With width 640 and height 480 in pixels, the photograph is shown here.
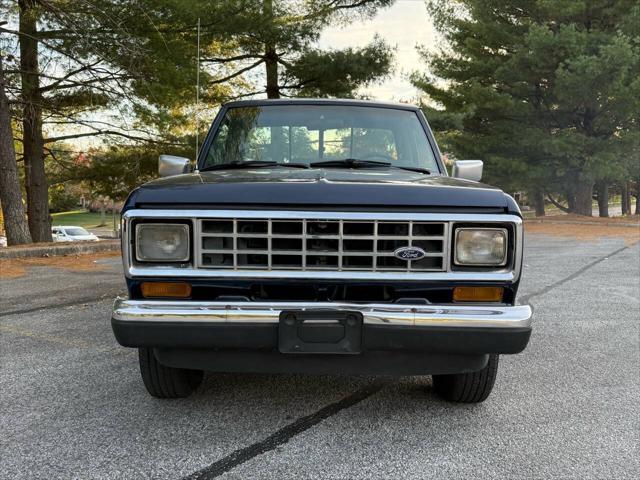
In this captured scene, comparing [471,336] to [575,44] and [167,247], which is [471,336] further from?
[575,44]

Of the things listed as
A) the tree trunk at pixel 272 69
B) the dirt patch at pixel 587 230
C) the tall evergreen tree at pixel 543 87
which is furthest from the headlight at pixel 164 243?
the tall evergreen tree at pixel 543 87

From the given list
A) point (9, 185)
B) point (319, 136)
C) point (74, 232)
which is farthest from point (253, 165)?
point (74, 232)

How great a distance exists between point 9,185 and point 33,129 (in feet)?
7.73

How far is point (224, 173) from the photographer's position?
3.16 meters

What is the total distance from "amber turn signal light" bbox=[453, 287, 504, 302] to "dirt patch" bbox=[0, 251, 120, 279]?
7.39 meters

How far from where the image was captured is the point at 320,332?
2447 mm

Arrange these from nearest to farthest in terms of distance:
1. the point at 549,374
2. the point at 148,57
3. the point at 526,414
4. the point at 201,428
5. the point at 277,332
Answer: the point at 277,332, the point at 201,428, the point at 526,414, the point at 549,374, the point at 148,57

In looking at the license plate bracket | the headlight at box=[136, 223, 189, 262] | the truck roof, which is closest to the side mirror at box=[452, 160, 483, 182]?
the truck roof

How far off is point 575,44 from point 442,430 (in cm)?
1952

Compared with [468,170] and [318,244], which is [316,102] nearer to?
[468,170]

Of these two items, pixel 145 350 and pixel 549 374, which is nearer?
pixel 145 350

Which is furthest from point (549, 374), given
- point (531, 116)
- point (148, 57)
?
point (531, 116)

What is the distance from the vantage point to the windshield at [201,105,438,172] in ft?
A: 12.2

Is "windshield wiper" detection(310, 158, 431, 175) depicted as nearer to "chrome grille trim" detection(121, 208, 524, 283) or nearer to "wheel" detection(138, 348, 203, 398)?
"chrome grille trim" detection(121, 208, 524, 283)
